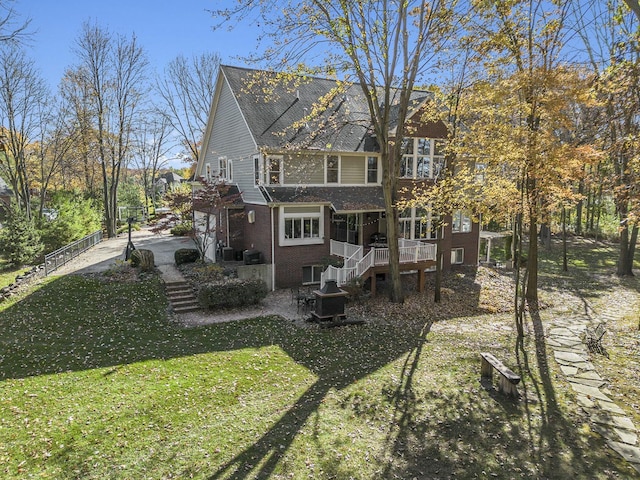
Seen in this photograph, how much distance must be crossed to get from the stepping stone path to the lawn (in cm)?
24

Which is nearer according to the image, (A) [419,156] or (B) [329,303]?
(B) [329,303]

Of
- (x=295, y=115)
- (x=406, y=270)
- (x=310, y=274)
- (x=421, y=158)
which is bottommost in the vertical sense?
(x=310, y=274)

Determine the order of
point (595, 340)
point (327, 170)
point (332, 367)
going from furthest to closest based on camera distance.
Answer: point (327, 170) < point (595, 340) < point (332, 367)

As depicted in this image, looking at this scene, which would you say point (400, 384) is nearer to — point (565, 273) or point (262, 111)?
point (262, 111)

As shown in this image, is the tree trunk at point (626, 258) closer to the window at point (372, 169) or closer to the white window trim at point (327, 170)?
the window at point (372, 169)

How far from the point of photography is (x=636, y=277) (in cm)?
2217

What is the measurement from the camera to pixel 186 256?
19.8 meters

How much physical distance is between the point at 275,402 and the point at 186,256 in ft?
43.8

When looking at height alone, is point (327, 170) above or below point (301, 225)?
above

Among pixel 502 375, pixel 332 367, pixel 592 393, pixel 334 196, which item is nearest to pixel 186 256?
pixel 334 196

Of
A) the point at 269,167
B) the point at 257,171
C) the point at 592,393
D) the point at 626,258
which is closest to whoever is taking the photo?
the point at 592,393

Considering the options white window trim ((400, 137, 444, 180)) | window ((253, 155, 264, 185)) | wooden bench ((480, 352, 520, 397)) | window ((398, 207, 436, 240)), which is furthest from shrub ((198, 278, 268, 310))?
white window trim ((400, 137, 444, 180))

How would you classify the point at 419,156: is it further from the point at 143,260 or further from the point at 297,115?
the point at 143,260

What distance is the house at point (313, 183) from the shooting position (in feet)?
57.2
